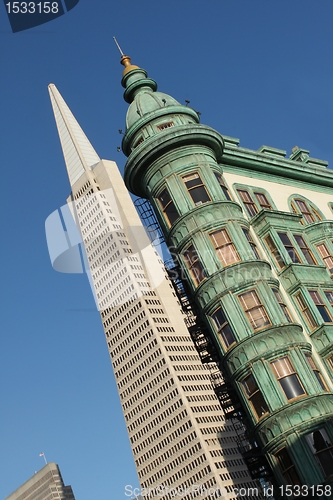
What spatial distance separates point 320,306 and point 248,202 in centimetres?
802

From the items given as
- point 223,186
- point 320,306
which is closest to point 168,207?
point 223,186

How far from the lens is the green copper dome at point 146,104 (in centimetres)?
4338

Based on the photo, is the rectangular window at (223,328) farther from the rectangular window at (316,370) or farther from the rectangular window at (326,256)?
the rectangular window at (326,256)

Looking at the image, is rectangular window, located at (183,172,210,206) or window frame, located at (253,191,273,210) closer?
rectangular window, located at (183,172,210,206)

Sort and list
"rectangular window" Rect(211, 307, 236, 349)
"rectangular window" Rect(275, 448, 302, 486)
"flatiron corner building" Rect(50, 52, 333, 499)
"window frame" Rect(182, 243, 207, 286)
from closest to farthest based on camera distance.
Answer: "rectangular window" Rect(275, 448, 302, 486)
"flatiron corner building" Rect(50, 52, 333, 499)
"rectangular window" Rect(211, 307, 236, 349)
"window frame" Rect(182, 243, 207, 286)

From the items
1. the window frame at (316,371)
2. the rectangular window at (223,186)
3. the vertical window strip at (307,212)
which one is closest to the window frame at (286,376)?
the window frame at (316,371)

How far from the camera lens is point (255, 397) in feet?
113

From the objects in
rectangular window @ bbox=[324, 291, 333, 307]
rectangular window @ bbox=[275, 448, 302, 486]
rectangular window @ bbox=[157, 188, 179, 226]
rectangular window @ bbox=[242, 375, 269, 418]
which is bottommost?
rectangular window @ bbox=[275, 448, 302, 486]

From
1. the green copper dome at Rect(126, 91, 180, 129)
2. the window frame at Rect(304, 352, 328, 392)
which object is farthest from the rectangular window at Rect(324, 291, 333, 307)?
the green copper dome at Rect(126, 91, 180, 129)

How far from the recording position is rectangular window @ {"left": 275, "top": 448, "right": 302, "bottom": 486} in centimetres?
3244

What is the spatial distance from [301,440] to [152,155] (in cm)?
1761

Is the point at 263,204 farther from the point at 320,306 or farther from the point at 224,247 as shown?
the point at 320,306

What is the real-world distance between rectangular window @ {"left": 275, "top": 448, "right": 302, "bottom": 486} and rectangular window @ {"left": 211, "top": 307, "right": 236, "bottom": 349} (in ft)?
19.3

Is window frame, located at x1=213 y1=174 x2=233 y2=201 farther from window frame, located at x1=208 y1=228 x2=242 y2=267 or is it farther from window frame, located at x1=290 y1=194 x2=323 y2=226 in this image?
window frame, located at x1=290 y1=194 x2=323 y2=226
